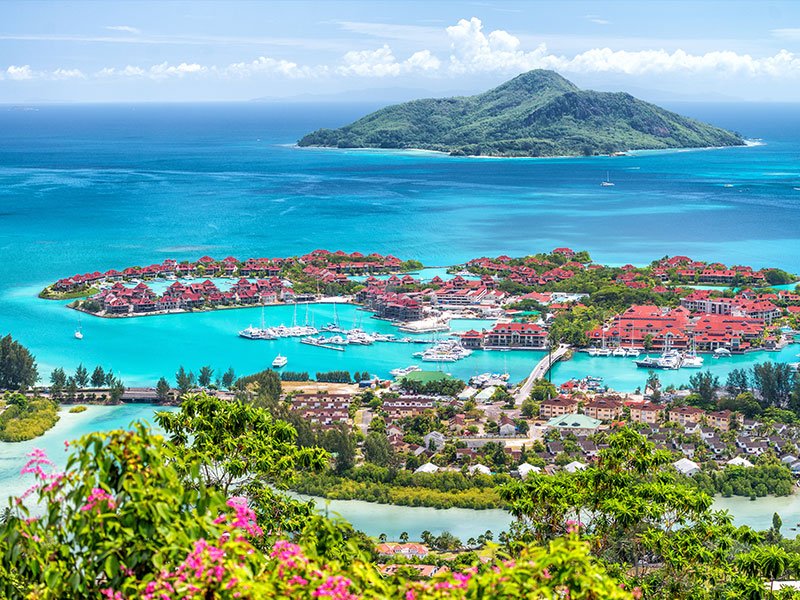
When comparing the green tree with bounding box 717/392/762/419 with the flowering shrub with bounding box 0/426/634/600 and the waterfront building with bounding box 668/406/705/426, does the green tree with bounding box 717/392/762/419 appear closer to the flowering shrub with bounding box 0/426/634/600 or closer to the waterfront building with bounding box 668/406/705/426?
the waterfront building with bounding box 668/406/705/426

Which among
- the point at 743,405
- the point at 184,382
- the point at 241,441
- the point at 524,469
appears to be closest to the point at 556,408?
the point at 743,405

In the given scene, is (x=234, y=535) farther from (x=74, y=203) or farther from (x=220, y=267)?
(x=74, y=203)

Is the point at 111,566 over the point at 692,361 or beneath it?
over

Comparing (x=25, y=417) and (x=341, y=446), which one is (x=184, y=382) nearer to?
(x=25, y=417)

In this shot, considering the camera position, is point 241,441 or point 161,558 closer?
point 161,558

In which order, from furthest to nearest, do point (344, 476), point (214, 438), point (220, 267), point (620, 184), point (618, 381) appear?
point (620, 184) < point (220, 267) < point (618, 381) < point (344, 476) < point (214, 438)

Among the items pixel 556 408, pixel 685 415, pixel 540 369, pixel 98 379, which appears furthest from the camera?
pixel 540 369

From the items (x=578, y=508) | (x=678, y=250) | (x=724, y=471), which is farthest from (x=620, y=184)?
(x=578, y=508)
